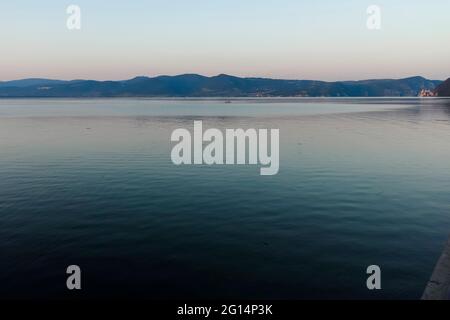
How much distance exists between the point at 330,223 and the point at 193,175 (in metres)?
17.9

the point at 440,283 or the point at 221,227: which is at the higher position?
the point at 440,283

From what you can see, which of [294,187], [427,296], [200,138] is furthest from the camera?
[200,138]

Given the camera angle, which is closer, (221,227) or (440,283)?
(440,283)

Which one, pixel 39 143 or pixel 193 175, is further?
pixel 39 143

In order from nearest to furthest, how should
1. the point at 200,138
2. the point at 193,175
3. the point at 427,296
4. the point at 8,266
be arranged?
the point at 427,296 → the point at 8,266 → the point at 193,175 → the point at 200,138

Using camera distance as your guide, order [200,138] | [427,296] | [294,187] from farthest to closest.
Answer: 1. [200,138]
2. [294,187]
3. [427,296]

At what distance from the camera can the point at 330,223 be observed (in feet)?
79.5

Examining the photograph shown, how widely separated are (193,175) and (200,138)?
1246 inches

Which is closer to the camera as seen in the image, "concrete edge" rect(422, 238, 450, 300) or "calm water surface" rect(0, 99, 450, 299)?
"concrete edge" rect(422, 238, 450, 300)

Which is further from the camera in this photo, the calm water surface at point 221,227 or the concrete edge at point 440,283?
the calm water surface at point 221,227
